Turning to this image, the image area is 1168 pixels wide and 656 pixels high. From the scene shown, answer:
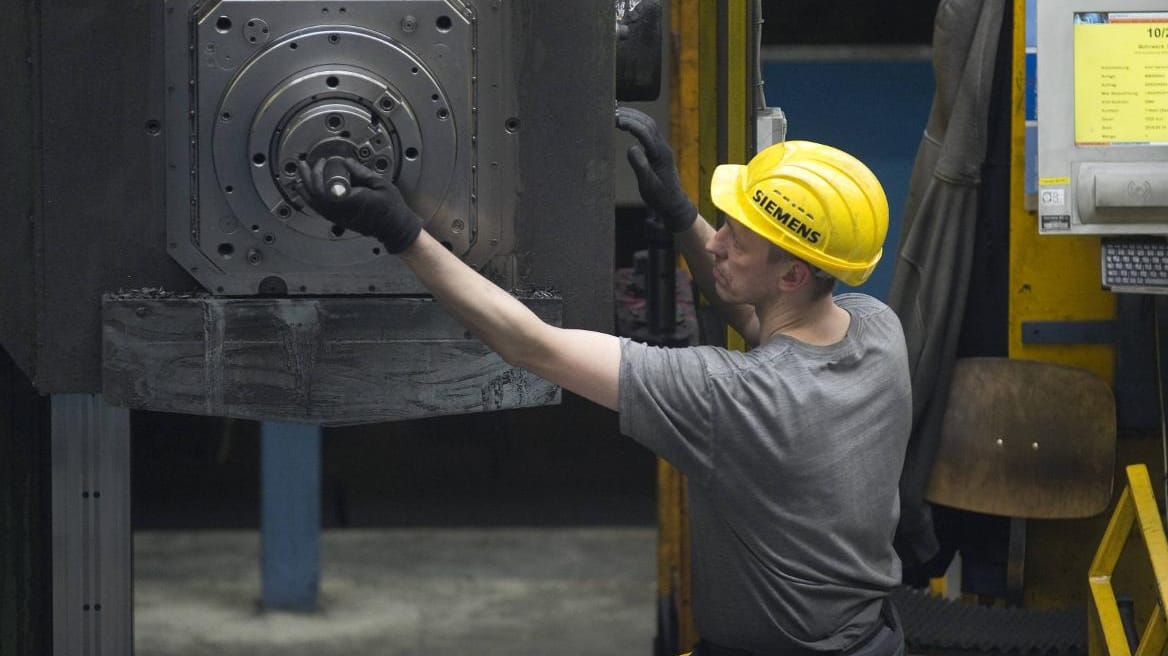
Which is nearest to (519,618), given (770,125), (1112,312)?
(1112,312)

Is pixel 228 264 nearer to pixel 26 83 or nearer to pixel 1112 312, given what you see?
pixel 26 83

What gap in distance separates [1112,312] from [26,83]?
2.80 meters

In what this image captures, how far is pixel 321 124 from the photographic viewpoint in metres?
2.28

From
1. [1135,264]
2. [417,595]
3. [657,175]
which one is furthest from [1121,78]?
[417,595]

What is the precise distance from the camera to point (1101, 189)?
3.60 metres

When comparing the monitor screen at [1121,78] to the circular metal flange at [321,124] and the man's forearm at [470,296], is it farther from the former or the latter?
the man's forearm at [470,296]

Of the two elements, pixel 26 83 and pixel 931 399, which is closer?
pixel 26 83

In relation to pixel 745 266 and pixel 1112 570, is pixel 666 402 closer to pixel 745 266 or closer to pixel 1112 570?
pixel 745 266

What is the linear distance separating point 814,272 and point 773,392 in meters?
0.21

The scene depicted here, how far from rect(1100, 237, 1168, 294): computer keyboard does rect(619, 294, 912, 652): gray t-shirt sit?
155 centimetres

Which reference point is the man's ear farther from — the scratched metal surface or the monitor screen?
the monitor screen

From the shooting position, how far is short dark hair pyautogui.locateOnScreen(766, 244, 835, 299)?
225 cm

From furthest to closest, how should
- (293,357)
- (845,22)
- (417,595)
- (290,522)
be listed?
(417,595)
(290,522)
(845,22)
(293,357)

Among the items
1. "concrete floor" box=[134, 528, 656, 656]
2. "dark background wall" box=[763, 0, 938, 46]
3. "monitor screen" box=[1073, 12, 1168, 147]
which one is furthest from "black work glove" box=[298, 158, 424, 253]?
"concrete floor" box=[134, 528, 656, 656]
